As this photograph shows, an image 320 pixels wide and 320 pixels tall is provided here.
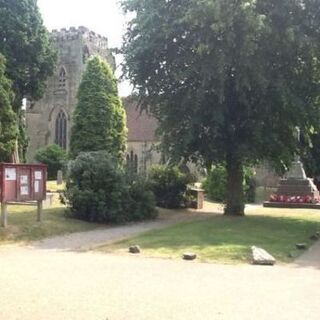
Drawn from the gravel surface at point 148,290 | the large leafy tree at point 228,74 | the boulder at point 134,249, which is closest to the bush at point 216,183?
the large leafy tree at point 228,74

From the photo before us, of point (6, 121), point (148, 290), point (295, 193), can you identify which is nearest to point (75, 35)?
point (295, 193)

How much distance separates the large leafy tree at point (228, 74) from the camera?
19.9 metres

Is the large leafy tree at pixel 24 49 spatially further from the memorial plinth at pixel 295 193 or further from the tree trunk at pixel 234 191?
the tree trunk at pixel 234 191

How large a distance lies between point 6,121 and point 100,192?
8800 millimetres

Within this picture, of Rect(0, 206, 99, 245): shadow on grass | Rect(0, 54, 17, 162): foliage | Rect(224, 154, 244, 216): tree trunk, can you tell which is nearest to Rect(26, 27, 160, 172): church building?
Rect(0, 54, 17, 162): foliage

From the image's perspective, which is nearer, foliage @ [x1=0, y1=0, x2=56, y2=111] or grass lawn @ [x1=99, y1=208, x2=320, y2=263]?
grass lawn @ [x1=99, y1=208, x2=320, y2=263]

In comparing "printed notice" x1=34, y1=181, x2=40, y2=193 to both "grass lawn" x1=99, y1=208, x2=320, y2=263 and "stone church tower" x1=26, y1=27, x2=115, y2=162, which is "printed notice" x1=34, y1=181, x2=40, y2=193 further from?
"stone church tower" x1=26, y1=27, x2=115, y2=162

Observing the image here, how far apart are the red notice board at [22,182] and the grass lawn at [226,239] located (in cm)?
326

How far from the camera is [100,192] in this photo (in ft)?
65.9

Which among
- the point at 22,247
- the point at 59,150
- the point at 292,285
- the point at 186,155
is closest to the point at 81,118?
the point at 59,150

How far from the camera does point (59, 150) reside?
175ft

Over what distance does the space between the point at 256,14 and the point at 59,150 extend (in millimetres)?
35832

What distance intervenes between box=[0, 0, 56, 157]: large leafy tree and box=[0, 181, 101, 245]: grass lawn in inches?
570

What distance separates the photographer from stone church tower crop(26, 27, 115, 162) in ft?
219
